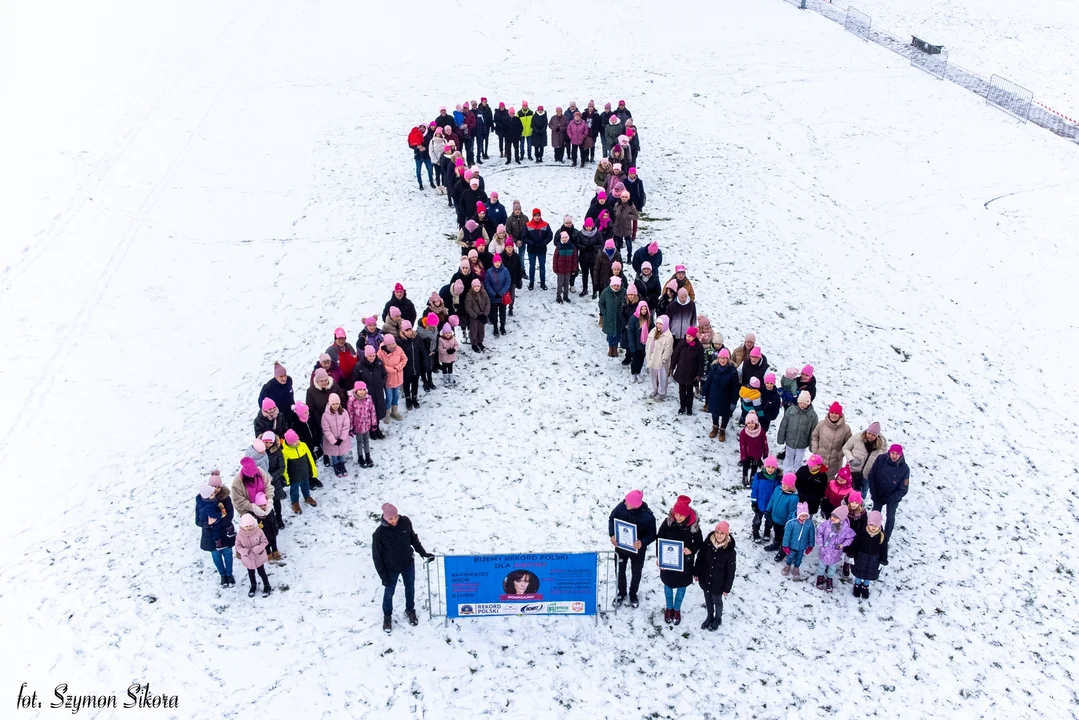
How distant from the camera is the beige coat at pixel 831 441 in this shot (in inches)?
492

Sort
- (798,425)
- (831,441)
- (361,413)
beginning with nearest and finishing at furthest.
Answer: (831,441) < (798,425) < (361,413)

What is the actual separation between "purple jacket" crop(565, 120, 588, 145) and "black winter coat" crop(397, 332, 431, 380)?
11.7 m

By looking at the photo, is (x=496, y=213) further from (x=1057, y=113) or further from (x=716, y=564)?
(x=1057, y=113)

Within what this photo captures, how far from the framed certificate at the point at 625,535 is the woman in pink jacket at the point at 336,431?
4640 mm

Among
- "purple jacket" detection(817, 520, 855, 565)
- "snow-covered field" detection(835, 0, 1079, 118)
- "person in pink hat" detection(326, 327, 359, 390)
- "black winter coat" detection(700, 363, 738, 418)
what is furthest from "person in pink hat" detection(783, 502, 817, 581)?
"snow-covered field" detection(835, 0, 1079, 118)

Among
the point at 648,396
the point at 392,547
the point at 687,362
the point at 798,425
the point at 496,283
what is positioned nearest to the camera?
the point at 392,547

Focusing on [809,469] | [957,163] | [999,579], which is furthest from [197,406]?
[957,163]

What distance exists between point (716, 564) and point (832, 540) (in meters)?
1.81

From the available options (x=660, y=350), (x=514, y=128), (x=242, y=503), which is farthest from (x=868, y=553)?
(x=514, y=128)

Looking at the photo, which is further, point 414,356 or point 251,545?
point 414,356

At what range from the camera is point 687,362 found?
14.3m

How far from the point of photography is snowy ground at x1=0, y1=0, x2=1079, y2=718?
10492mm

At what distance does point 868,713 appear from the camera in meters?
9.91

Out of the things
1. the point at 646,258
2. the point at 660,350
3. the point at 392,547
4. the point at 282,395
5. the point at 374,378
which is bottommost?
the point at 392,547
